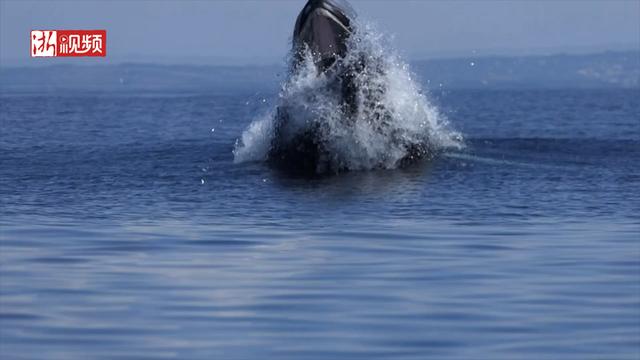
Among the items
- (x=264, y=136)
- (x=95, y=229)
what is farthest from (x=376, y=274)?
(x=264, y=136)

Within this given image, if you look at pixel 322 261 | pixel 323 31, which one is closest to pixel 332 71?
pixel 323 31

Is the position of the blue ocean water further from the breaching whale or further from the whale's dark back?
the whale's dark back

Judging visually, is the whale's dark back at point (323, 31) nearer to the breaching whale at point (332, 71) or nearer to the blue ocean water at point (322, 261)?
the breaching whale at point (332, 71)

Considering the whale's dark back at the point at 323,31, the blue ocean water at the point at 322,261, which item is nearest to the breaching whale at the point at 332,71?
the whale's dark back at the point at 323,31

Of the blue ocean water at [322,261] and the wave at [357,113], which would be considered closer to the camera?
the blue ocean water at [322,261]

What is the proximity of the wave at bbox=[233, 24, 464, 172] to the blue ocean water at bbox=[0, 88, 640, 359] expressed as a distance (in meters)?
1.04

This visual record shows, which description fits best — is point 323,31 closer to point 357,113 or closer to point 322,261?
point 357,113

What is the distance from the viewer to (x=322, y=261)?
20.9 metres

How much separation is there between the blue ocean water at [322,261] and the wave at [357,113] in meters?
1.04

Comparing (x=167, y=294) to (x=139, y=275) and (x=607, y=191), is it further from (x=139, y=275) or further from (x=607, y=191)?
(x=607, y=191)

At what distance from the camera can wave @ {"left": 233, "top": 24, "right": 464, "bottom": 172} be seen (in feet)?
115

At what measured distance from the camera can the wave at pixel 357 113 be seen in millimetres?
35125

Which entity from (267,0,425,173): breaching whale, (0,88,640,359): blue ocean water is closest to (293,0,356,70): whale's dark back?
(267,0,425,173): breaching whale

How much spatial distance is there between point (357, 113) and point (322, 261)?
1487 cm
